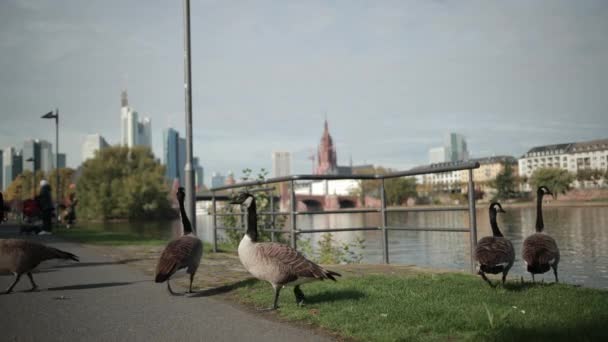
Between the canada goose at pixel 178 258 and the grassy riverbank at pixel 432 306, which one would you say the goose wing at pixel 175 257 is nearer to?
the canada goose at pixel 178 258

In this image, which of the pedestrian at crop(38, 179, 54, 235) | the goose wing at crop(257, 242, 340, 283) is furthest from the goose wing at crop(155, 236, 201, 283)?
the pedestrian at crop(38, 179, 54, 235)

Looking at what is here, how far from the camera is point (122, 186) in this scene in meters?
70.4

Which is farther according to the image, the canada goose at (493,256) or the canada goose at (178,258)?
the canada goose at (178,258)

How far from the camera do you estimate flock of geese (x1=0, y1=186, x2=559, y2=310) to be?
5.56 metres

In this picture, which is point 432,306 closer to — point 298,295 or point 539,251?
point 298,295

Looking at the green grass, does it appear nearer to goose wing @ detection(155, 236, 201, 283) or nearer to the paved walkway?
the paved walkway

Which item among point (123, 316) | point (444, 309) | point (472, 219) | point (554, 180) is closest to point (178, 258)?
point (123, 316)

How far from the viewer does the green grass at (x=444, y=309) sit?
14.5ft

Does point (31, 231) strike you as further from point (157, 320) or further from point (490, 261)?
point (490, 261)

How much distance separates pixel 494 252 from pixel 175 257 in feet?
13.1

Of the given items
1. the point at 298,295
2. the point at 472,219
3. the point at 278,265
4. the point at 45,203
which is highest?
the point at 45,203

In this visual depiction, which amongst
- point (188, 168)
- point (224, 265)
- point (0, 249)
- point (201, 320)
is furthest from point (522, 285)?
point (188, 168)

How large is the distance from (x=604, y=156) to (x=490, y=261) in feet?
606

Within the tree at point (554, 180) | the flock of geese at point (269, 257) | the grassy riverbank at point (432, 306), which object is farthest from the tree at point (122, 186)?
the grassy riverbank at point (432, 306)
